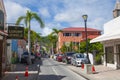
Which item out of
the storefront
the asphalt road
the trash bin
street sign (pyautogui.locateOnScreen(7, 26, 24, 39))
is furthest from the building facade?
street sign (pyautogui.locateOnScreen(7, 26, 24, 39))

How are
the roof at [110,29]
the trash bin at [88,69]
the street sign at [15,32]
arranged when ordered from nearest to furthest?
the trash bin at [88,69] < the roof at [110,29] < the street sign at [15,32]

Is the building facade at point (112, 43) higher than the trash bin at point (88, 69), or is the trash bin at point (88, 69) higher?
the building facade at point (112, 43)

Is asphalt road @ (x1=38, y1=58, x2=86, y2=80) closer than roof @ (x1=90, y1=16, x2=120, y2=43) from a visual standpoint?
Yes

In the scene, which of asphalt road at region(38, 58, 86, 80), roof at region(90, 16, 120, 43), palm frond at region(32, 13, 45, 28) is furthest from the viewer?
palm frond at region(32, 13, 45, 28)

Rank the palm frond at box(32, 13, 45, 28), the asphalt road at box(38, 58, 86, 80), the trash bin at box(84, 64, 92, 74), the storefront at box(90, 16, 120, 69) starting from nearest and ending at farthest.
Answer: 1. the asphalt road at box(38, 58, 86, 80)
2. the trash bin at box(84, 64, 92, 74)
3. the storefront at box(90, 16, 120, 69)
4. the palm frond at box(32, 13, 45, 28)

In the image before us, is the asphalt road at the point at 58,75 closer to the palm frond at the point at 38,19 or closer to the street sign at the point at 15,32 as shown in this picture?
the street sign at the point at 15,32

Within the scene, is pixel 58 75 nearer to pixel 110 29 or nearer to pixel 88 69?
pixel 88 69

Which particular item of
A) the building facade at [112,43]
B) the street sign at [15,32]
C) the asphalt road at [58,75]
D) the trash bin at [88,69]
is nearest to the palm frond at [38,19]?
the building facade at [112,43]

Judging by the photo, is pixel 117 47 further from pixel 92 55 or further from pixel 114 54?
pixel 92 55

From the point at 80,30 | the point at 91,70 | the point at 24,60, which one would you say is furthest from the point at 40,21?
the point at 80,30

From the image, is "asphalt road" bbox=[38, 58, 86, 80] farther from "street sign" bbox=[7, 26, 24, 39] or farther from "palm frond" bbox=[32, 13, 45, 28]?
"palm frond" bbox=[32, 13, 45, 28]

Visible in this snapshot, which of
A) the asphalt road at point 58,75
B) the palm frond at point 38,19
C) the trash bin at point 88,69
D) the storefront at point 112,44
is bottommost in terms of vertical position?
the asphalt road at point 58,75

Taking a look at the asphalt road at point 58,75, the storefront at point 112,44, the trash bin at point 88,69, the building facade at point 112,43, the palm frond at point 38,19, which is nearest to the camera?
the asphalt road at point 58,75

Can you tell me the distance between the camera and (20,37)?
30359 millimetres
